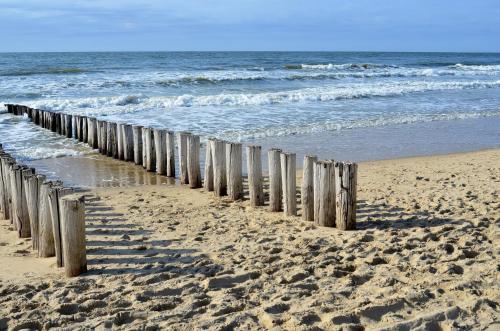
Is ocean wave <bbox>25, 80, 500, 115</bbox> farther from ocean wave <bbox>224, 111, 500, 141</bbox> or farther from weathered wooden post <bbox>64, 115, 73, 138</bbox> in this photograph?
ocean wave <bbox>224, 111, 500, 141</bbox>

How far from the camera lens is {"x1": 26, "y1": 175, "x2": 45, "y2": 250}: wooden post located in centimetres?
611

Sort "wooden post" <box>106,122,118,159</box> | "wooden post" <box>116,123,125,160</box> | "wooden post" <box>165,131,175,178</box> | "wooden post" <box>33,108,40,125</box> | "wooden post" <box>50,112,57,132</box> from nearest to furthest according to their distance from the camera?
"wooden post" <box>165,131,175,178</box> → "wooden post" <box>116,123,125,160</box> → "wooden post" <box>106,122,118,159</box> → "wooden post" <box>50,112,57,132</box> → "wooden post" <box>33,108,40,125</box>

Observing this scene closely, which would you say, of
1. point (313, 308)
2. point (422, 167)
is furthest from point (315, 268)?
point (422, 167)

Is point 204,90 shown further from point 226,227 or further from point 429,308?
point 429,308

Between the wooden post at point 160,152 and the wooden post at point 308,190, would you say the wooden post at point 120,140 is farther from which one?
the wooden post at point 308,190

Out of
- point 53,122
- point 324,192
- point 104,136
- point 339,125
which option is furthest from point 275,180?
point 53,122

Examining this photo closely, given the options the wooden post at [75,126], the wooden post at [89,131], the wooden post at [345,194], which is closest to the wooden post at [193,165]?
the wooden post at [345,194]

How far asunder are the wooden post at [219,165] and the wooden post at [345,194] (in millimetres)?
2365

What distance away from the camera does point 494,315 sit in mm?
4309

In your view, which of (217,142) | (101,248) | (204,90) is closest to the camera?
(101,248)

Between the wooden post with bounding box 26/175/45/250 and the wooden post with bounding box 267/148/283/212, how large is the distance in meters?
2.91

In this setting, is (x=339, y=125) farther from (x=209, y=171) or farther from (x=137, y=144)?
(x=209, y=171)

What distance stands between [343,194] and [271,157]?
4.19 ft

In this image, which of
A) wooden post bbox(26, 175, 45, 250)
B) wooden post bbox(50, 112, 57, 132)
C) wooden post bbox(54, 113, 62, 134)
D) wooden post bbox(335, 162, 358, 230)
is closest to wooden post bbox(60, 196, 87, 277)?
wooden post bbox(26, 175, 45, 250)
